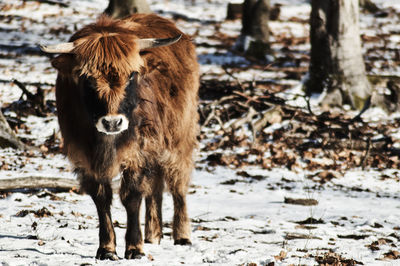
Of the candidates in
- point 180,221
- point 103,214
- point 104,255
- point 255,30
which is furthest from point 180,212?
point 255,30

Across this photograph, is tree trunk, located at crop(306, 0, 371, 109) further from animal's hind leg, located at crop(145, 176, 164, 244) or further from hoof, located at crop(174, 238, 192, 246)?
hoof, located at crop(174, 238, 192, 246)

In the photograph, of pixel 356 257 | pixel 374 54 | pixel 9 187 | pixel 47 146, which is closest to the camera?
pixel 356 257

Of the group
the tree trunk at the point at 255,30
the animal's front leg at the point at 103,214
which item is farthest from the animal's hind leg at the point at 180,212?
the tree trunk at the point at 255,30

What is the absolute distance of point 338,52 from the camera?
11477mm

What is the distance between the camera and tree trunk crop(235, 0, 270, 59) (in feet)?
56.0

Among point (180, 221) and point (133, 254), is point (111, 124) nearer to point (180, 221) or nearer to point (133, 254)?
point (133, 254)

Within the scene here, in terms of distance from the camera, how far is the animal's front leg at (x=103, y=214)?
500 cm

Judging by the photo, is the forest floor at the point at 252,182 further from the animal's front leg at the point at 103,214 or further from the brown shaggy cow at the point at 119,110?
the brown shaggy cow at the point at 119,110

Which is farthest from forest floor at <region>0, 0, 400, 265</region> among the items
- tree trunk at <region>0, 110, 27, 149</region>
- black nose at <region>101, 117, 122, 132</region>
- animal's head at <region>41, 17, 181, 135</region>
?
animal's head at <region>41, 17, 181, 135</region>

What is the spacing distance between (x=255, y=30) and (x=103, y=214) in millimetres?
13218

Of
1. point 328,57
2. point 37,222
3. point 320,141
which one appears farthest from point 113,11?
point 37,222

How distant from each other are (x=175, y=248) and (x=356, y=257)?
69.8 inches

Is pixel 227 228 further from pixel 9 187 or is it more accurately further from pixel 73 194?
pixel 9 187

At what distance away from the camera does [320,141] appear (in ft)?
32.3
